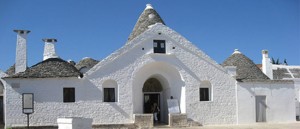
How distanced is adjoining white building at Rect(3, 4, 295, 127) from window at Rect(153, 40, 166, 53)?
2.3 inches

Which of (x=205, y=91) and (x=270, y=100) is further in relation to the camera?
(x=270, y=100)

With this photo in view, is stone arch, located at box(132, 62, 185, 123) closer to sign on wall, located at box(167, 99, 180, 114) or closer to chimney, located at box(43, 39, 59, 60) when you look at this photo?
sign on wall, located at box(167, 99, 180, 114)

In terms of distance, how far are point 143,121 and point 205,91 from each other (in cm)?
485

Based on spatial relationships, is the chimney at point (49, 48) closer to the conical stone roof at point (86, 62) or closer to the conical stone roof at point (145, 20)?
the conical stone roof at point (145, 20)

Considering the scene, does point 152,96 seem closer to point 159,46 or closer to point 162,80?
point 162,80

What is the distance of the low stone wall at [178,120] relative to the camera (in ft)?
75.9

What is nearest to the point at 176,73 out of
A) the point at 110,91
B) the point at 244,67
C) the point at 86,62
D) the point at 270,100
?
the point at 110,91

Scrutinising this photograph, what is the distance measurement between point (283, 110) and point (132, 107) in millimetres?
10796

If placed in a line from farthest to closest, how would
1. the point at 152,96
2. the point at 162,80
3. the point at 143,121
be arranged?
the point at 152,96
the point at 162,80
the point at 143,121

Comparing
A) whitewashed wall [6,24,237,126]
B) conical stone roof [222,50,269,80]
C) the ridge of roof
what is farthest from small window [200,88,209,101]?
the ridge of roof

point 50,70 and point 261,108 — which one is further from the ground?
point 50,70

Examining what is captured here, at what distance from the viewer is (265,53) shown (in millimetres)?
31156

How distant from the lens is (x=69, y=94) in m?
22.0

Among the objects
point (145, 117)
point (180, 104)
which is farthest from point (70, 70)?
point (180, 104)
